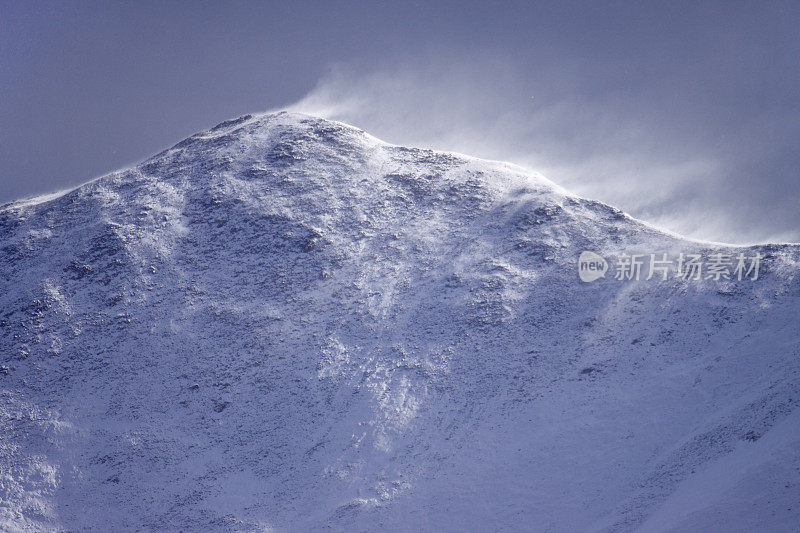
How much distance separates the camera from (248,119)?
9469 centimetres

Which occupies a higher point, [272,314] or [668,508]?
[272,314]

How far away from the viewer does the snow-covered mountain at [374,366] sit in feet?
117

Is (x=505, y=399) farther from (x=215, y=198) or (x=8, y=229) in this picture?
(x=8, y=229)

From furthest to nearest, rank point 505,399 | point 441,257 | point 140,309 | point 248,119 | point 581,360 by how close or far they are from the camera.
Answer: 1. point 248,119
2. point 441,257
3. point 140,309
4. point 581,360
5. point 505,399

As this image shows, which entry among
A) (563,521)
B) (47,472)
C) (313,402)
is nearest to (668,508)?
(563,521)

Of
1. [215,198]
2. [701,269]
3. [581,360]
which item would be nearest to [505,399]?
[581,360]

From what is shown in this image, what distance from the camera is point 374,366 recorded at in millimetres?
47938

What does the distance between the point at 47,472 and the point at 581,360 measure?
41.1 m

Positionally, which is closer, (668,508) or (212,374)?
(668,508)

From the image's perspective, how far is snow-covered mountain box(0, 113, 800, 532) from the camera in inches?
1400

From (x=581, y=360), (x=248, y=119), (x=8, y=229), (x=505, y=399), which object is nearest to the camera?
(x=505, y=399)

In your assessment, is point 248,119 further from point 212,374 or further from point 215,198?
point 212,374

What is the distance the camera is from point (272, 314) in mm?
53562

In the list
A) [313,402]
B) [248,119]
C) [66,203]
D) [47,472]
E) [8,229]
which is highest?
[248,119]
